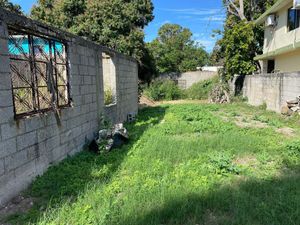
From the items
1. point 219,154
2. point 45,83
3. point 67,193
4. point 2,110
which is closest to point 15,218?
point 67,193

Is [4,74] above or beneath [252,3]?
beneath

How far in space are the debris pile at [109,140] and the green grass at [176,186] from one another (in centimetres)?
25

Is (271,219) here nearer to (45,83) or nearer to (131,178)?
(131,178)

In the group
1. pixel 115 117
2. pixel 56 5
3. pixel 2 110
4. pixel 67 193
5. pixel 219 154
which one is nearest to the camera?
pixel 2 110

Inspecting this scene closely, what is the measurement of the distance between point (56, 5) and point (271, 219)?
16.1m

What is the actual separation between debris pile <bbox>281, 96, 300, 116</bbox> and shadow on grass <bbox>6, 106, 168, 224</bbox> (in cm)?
695

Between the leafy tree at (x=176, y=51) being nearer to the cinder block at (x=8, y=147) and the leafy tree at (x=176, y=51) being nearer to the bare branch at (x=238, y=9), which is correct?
the bare branch at (x=238, y=9)

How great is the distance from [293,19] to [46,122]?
13.0 meters

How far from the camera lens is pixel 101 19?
50.2 ft

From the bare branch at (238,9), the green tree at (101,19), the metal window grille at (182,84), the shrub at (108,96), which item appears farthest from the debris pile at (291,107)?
the metal window grille at (182,84)

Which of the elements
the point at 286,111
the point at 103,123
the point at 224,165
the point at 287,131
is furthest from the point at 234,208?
the point at 286,111

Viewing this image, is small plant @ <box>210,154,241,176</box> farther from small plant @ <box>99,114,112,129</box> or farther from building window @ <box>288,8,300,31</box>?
building window @ <box>288,8,300,31</box>

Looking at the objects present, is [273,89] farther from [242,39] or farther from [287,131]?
[242,39]

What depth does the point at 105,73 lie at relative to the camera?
9102mm
